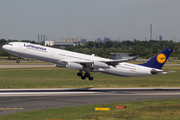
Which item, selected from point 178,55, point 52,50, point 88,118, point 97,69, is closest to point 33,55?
point 52,50

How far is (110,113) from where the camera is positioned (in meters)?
32.6

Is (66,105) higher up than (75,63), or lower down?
lower down

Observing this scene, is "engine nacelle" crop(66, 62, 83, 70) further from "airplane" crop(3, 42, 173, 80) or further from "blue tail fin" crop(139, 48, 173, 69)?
"blue tail fin" crop(139, 48, 173, 69)

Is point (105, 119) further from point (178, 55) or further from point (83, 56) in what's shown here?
point (178, 55)

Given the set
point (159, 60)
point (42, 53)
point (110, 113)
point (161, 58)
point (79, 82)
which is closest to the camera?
point (110, 113)

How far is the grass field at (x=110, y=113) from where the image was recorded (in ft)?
99.1

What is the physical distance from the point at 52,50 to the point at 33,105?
17920 mm

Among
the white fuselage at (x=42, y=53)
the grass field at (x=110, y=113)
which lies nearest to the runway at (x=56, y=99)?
the grass field at (x=110, y=113)

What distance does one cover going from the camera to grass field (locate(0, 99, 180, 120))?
30.2 meters

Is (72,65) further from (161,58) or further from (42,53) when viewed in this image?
(161,58)

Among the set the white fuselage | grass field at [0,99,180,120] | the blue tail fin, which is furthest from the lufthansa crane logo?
grass field at [0,99,180,120]

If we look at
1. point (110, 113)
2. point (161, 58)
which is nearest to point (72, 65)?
point (110, 113)

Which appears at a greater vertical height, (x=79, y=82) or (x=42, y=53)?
(x=42, y=53)

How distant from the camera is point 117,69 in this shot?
58.6m
